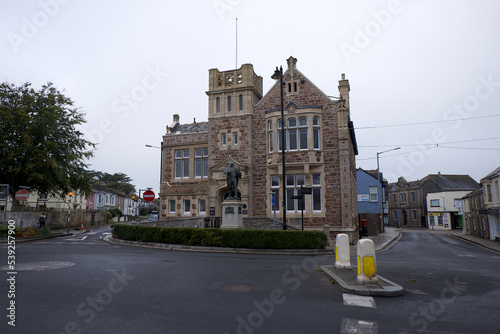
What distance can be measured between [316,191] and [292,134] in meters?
4.48

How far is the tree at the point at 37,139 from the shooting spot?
27.8 meters

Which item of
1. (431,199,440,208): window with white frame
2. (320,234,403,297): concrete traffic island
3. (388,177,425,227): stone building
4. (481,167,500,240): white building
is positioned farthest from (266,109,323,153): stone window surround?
(388,177,425,227): stone building

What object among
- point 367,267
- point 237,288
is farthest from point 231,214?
point 367,267

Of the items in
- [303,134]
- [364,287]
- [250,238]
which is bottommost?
[364,287]

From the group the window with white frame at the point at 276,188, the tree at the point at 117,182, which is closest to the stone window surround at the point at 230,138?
the window with white frame at the point at 276,188

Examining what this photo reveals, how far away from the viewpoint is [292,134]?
25562 millimetres

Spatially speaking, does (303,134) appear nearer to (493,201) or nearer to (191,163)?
(191,163)

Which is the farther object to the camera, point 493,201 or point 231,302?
point 493,201

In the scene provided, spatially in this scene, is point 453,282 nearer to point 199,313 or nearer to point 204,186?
point 199,313

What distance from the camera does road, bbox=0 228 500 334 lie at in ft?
17.2

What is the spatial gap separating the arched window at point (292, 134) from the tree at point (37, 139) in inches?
758

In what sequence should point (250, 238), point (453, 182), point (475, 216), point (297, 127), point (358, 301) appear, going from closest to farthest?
point (358, 301), point (250, 238), point (297, 127), point (475, 216), point (453, 182)

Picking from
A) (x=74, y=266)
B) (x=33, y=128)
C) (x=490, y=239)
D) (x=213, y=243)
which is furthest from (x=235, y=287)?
(x=490, y=239)

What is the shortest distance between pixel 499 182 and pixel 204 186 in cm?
2414
